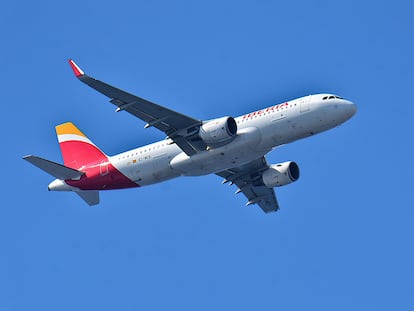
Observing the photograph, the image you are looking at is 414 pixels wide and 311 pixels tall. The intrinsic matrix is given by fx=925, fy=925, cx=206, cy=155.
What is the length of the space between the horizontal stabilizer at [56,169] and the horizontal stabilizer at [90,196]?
212 centimetres

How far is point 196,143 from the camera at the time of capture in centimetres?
6638

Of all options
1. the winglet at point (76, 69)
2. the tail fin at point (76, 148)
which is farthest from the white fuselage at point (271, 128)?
the winglet at point (76, 69)

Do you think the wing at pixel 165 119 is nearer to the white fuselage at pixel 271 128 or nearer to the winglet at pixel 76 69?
the white fuselage at pixel 271 128

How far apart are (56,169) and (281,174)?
17.6 meters

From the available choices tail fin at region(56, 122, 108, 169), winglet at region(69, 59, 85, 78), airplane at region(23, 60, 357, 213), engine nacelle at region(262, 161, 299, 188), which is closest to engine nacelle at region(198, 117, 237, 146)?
airplane at region(23, 60, 357, 213)

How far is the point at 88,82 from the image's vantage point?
6188cm

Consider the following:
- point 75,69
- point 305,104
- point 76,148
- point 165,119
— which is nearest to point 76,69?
point 75,69

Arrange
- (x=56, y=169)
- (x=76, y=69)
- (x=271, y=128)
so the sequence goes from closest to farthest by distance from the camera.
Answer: (x=76, y=69), (x=271, y=128), (x=56, y=169)

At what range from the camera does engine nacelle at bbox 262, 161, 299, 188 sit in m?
72.9

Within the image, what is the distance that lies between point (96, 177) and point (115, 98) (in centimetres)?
938

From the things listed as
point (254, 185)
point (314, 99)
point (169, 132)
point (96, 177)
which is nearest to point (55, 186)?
point (96, 177)

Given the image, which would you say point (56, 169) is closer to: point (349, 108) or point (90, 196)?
point (90, 196)

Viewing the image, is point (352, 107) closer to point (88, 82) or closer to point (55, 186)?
point (88, 82)

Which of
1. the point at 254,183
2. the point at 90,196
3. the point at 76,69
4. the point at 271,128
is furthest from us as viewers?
the point at 254,183
